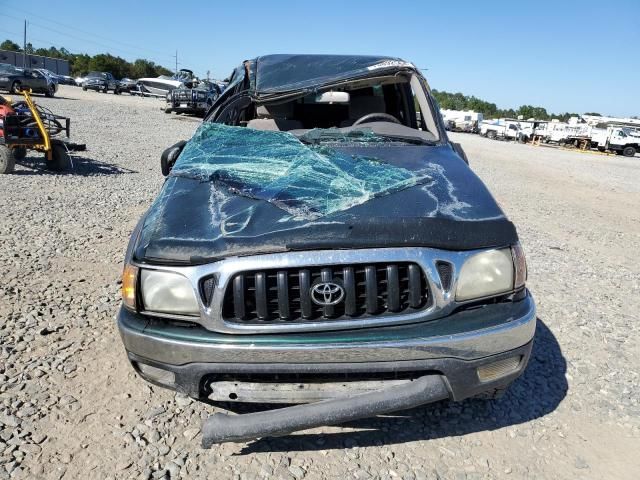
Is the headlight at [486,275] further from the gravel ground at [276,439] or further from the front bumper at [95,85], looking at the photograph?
the front bumper at [95,85]

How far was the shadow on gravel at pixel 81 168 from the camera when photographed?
8977mm

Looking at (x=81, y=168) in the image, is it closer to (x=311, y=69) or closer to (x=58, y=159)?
(x=58, y=159)

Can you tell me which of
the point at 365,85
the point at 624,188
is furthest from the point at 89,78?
the point at 365,85

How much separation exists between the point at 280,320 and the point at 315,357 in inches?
8.6

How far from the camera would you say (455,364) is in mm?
2117

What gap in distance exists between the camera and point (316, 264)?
2.08 m

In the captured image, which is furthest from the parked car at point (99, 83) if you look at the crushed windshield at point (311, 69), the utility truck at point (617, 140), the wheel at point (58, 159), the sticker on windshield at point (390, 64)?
the sticker on windshield at point (390, 64)

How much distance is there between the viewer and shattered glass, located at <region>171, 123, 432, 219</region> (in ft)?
8.36

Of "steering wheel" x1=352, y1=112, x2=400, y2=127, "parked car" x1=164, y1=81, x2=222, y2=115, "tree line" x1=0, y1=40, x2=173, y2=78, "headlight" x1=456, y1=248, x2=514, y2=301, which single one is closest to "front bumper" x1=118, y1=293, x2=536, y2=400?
"headlight" x1=456, y1=248, x2=514, y2=301

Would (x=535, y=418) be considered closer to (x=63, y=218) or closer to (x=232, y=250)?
(x=232, y=250)

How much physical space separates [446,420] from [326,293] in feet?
3.75

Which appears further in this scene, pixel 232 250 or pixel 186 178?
pixel 186 178

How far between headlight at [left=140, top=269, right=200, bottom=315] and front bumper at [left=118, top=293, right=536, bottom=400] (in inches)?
3.0

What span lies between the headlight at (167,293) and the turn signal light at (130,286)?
0.12 feet
